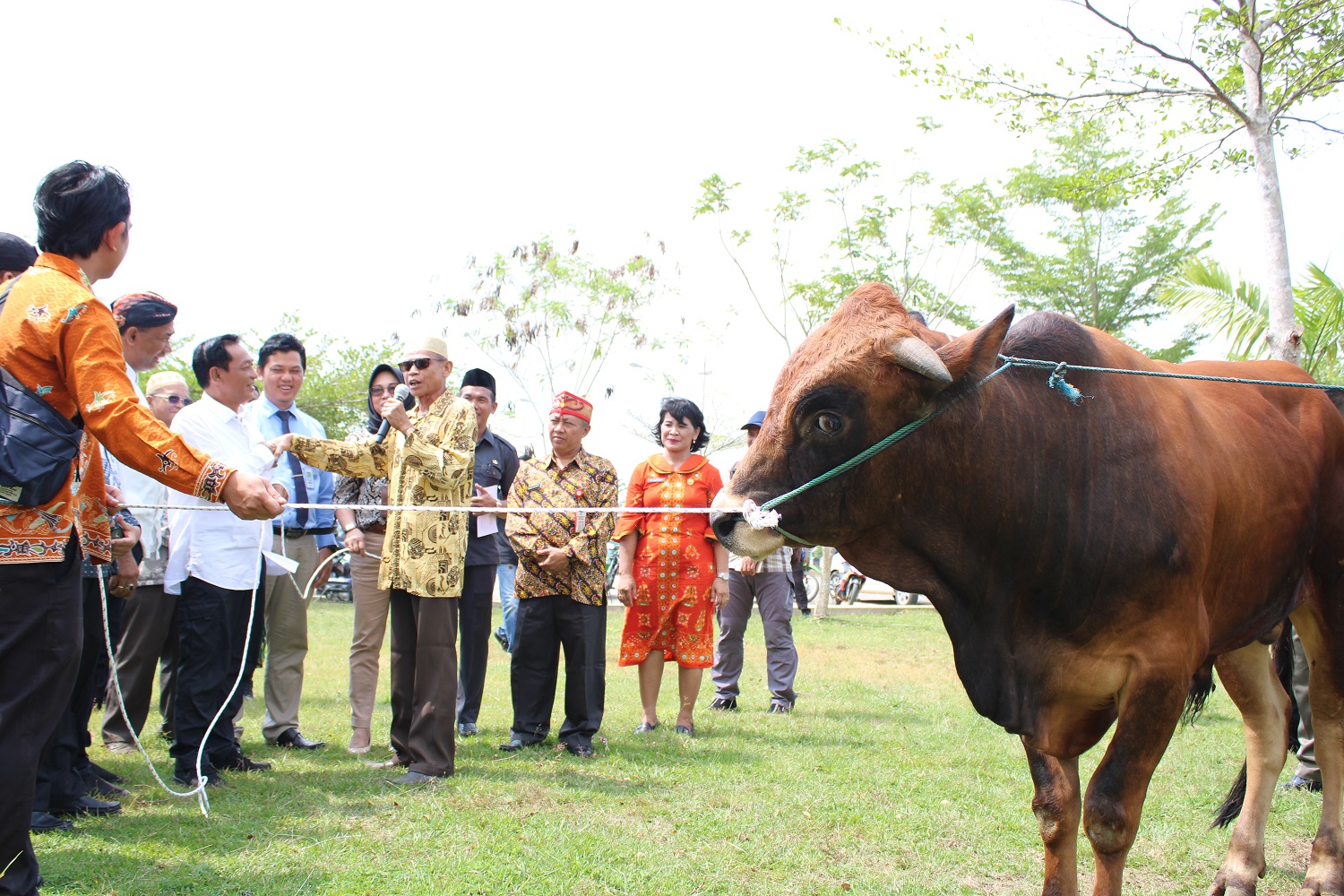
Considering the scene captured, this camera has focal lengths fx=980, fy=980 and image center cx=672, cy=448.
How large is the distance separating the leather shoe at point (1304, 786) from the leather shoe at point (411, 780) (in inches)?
196

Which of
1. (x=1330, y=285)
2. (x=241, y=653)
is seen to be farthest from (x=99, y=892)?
(x=1330, y=285)

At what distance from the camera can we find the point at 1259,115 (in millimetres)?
8375

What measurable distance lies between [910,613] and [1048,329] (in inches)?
677

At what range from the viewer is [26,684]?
9.71 ft

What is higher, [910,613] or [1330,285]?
[1330,285]

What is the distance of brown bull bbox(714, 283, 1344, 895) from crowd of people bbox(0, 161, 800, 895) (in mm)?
1921

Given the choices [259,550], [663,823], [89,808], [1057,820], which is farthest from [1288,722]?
Result: [89,808]

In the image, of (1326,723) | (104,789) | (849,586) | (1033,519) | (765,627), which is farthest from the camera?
(849,586)

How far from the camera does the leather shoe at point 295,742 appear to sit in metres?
6.41

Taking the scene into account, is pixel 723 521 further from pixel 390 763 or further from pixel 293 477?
pixel 293 477

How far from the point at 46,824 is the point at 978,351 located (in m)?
4.35

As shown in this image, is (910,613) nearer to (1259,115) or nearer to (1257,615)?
(1259,115)

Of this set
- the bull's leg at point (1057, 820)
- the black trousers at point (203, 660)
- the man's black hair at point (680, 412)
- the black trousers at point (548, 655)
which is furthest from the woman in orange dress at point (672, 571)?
the bull's leg at point (1057, 820)

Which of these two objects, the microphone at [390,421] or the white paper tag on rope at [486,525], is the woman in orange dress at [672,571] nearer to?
the white paper tag on rope at [486,525]
